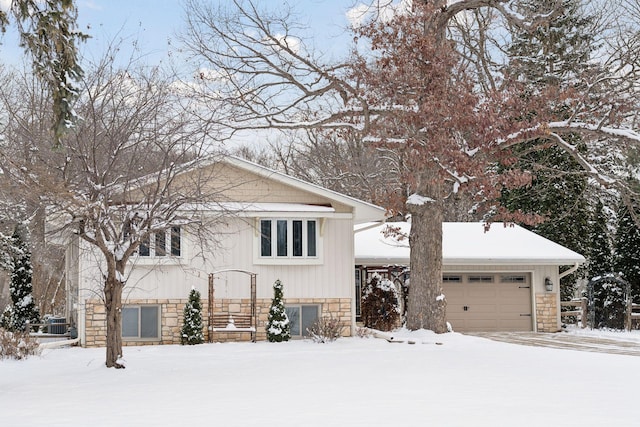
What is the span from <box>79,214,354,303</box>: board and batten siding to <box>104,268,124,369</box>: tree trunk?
5091mm

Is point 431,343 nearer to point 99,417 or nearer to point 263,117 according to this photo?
point 263,117

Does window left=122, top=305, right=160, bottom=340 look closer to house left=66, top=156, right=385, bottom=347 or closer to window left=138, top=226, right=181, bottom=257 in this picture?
house left=66, top=156, right=385, bottom=347

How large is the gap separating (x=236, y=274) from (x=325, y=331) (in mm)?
2672

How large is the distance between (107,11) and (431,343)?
32.0 ft

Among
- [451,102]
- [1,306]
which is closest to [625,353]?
[451,102]

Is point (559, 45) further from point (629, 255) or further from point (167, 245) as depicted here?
point (167, 245)

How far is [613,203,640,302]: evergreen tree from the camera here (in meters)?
25.2

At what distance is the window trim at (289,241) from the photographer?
66.1 feet

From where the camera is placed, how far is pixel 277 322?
765 inches

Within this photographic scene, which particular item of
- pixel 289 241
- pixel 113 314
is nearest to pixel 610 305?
pixel 289 241

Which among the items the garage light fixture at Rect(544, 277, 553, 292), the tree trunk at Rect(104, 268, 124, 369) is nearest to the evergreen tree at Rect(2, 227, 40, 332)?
the tree trunk at Rect(104, 268, 124, 369)

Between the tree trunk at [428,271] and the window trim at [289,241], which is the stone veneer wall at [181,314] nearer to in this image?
the window trim at [289,241]

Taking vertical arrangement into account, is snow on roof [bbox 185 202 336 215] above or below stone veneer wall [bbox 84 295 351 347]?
above

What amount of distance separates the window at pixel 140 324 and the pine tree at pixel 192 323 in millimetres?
1044
